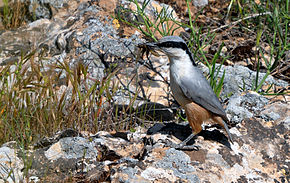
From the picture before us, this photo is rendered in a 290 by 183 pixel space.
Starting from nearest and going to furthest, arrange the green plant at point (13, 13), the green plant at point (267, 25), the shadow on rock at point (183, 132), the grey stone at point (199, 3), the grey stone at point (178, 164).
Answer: the grey stone at point (178, 164) < the shadow on rock at point (183, 132) < the green plant at point (267, 25) < the green plant at point (13, 13) < the grey stone at point (199, 3)

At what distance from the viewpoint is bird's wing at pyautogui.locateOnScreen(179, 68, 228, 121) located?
3.08 m

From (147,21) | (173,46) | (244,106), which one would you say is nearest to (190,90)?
(173,46)

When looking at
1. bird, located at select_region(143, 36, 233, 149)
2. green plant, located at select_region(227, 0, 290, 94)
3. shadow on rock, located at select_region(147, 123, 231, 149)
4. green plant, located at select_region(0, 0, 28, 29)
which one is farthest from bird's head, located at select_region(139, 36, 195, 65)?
green plant, located at select_region(0, 0, 28, 29)

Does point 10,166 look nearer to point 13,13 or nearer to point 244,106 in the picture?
point 244,106

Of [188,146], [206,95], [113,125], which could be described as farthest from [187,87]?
[113,125]

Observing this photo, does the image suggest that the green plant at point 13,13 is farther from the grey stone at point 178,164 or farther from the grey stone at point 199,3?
the grey stone at point 178,164

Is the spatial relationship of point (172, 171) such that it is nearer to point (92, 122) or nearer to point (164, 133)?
point (164, 133)

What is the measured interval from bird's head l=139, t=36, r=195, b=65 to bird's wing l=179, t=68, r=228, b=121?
178mm

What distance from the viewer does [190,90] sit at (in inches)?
121

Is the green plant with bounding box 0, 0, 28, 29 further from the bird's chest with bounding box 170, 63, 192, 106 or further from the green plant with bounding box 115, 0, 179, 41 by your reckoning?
the bird's chest with bounding box 170, 63, 192, 106

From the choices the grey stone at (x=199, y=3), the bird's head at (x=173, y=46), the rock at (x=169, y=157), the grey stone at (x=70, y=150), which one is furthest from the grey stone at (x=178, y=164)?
the grey stone at (x=199, y=3)

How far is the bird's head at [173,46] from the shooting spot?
9.75ft

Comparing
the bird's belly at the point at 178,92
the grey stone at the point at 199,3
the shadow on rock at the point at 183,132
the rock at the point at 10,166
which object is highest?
the grey stone at the point at 199,3

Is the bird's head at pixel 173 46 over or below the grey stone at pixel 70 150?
over
